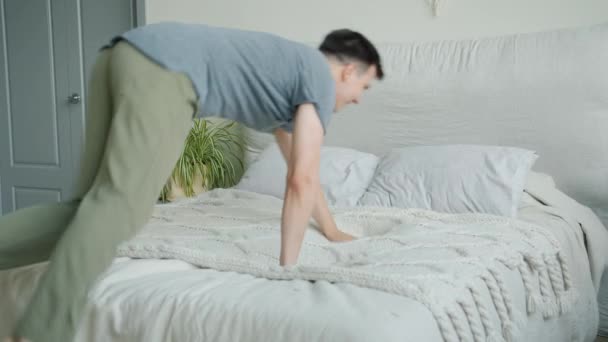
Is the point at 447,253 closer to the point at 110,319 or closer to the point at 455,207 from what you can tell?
the point at 455,207

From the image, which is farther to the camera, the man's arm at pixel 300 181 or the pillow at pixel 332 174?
the pillow at pixel 332 174

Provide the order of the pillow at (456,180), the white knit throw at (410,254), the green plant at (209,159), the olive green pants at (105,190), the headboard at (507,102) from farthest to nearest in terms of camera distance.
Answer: the green plant at (209,159)
the headboard at (507,102)
the pillow at (456,180)
the white knit throw at (410,254)
the olive green pants at (105,190)

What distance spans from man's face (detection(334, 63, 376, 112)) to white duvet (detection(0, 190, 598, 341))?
1.62 feet

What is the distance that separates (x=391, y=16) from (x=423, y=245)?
168 cm

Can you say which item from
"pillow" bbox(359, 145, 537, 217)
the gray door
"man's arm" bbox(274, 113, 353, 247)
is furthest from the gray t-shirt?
the gray door

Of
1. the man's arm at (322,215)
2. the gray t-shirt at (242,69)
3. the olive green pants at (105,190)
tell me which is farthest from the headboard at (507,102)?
the olive green pants at (105,190)

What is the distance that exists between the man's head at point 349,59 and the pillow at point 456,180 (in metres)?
0.72

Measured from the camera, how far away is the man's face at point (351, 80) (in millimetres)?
1831

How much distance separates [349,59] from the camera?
1831 mm

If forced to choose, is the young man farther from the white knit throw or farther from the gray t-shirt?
the white knit throw

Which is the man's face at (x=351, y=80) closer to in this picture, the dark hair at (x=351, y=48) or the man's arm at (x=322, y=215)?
the dark hair at (x=351, y=48)

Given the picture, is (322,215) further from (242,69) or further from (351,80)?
(242,69)

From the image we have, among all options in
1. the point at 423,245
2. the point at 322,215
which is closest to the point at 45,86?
the point at 322,215

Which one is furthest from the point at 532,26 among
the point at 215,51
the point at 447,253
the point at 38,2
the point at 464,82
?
the point at 38,2
